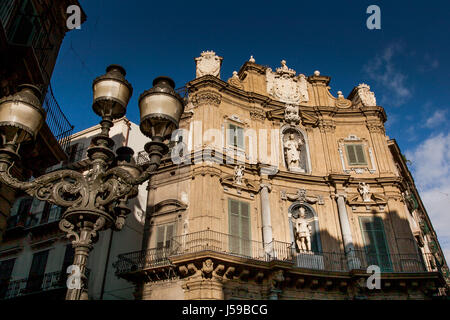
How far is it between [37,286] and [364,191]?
1547cm

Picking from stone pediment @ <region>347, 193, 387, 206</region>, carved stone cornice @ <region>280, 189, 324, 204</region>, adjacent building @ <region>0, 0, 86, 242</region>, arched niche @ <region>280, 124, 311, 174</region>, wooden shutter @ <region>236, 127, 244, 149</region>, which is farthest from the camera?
arched niche @ <region>280, 124, 311, 174</region>

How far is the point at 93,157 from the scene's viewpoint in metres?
5.82

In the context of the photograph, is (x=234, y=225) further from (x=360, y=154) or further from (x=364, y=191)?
(x=360, y=154)

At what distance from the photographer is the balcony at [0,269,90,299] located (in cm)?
1609

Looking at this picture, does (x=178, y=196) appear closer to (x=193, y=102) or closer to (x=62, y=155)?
(x=193, y=102)

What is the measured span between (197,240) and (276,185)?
206 inches

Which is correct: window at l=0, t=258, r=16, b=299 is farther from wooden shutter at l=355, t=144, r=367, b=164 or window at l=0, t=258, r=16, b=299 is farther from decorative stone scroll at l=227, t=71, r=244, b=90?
wooden shutter at l=355, t=144, r=367, b=164

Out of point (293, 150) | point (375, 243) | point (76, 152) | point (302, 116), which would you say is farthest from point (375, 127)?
point (76, 152)

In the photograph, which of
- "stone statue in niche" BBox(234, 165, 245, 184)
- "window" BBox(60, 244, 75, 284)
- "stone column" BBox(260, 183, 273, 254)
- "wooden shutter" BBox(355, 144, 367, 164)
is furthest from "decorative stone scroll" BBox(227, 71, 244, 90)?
"window" BBox(60, 244, 75, 284)

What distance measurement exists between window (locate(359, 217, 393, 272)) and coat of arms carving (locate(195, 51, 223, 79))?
406 inches

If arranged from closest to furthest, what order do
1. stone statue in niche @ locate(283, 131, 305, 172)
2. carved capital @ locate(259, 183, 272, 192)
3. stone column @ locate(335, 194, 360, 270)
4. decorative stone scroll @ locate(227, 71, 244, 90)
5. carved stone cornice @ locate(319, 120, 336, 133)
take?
stone column @ locate(335, 194, 360, 270)
carved capital @ locate(259, 183, 272, 192)
stone statue in niche @ locate(283, 131, 305, 172)
decorative stone scroll @ locate(227, 71, 244, 90)
carved stone cornice @ locate(319, 120, 336, 133)

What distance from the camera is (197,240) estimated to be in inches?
599

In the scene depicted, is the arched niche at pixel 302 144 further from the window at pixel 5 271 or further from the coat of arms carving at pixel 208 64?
the window at pixel 5 271

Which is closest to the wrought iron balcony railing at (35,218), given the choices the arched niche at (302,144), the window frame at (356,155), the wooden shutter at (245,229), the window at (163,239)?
the window at (163,239)
